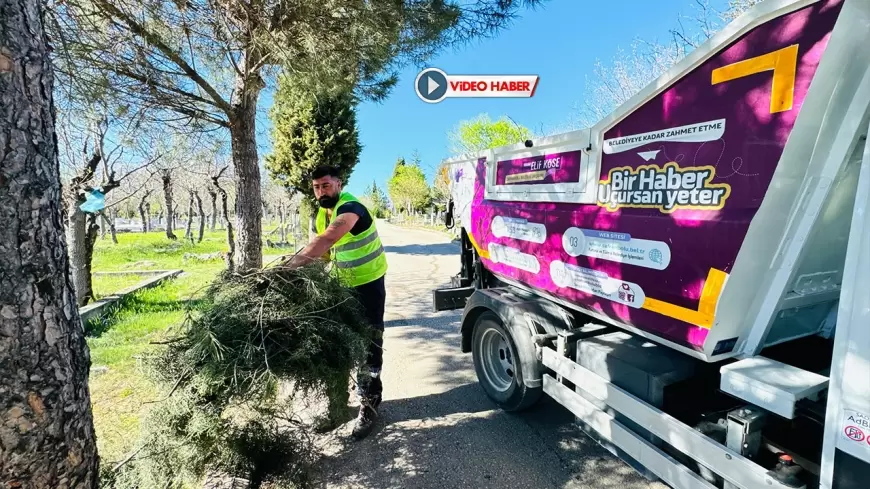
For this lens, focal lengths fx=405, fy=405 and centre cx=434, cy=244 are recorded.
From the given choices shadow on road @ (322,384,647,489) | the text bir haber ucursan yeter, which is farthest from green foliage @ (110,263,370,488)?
the text bir haber ucursan yeter

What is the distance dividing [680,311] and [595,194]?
858 millimetres

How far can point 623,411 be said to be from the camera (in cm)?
226

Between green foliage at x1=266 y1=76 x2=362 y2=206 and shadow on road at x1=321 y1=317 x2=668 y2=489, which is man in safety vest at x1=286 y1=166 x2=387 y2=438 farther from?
green foliage at x1=266 y1=76 x2=362 y2=206

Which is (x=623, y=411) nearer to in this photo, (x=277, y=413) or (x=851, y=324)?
(x=851, y=324)

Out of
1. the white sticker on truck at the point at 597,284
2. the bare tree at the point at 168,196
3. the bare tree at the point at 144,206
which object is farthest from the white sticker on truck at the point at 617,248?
the bare tree at the point at 144,206

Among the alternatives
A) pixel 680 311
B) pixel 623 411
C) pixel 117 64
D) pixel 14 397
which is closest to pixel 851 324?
pixel 680 311

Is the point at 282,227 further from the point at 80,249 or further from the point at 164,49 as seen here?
the point at 164,49

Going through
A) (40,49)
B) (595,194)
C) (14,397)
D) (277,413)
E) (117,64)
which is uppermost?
(117,64)

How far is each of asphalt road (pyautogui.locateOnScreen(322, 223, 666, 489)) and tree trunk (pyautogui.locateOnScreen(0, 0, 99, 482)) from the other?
163 cm

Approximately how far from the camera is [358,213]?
3.07 metres

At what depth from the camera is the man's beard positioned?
11.0ft

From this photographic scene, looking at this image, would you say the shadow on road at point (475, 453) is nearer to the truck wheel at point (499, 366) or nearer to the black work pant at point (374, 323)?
the truck wheel at point (499, 366)

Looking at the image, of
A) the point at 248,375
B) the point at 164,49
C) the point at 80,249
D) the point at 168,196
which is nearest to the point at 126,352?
the point at 80,249

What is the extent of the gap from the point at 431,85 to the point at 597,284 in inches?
147
